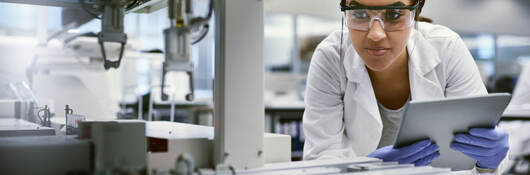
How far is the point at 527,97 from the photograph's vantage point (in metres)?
3.93

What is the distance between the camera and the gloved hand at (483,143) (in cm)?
125

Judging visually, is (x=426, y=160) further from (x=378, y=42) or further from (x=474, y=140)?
(x=378, y=42)

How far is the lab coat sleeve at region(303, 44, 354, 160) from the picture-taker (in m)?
1.68

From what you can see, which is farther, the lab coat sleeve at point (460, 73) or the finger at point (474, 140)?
the lab coat sleeve at point (460, 73)

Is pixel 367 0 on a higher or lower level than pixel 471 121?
higher

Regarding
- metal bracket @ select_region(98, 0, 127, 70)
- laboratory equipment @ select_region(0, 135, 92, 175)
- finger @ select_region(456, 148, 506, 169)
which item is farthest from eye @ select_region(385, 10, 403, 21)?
laboratory equipment @ select_region(0, 135, 92, 175)

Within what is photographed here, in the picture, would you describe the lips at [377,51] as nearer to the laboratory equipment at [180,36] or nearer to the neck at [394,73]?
the neck at [394,73]

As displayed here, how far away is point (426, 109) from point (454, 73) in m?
0.66

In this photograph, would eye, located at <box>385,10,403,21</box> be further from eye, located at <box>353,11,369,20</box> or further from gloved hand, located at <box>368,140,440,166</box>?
gloved hand, located at <box>368,140,440,166</box>

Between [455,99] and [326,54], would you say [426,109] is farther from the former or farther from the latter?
[326,54]

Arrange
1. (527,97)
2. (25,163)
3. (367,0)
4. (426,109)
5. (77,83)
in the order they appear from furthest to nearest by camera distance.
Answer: (527,97) < (77,83) < (367,0) < (426,109) < (25,163)

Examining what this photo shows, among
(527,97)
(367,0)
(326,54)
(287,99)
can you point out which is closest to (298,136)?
(287,99)

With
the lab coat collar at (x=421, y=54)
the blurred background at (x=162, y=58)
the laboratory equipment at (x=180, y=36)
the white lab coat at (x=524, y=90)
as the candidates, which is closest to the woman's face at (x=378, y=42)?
the lab coat collar at (x=421, y=54)

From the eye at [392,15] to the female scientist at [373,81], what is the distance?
40mm
